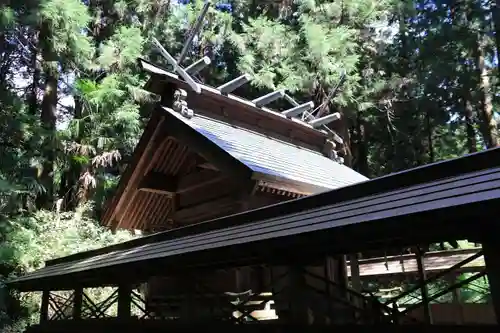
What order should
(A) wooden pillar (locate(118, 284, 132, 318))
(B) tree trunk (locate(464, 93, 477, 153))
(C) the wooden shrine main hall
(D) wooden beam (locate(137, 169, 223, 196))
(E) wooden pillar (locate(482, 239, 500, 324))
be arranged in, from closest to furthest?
(E) wooden pillar (locate(482, 239, 500, 324)) < (C) the wooden shrine main hall < (A) wooden pillar (locate(118, 284, 132, 318)) < (D) wooden beam (locate(137, 169, 223, 196)) < (B) tree trunk (locate(464, 93, 477, 153))

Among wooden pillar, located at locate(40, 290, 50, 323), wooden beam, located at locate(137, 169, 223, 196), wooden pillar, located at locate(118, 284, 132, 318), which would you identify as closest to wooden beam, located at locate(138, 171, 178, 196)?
wooden beam, located at locate(137, 169, 223, 196)

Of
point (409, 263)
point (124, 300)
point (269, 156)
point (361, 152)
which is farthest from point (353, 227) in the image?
point (361, 152)

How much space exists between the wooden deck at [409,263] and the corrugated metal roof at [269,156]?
223 centimetres

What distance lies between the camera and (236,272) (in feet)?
23.6

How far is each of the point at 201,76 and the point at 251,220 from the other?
14.9m

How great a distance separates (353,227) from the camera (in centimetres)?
305

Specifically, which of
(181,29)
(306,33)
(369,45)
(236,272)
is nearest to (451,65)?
(369,45)

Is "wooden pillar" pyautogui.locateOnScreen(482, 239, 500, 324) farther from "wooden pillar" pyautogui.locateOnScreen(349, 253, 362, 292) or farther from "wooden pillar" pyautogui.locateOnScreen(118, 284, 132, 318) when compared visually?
"wooden pillar" pyautogui.locateOnScreen(349, 253, 362, 292)

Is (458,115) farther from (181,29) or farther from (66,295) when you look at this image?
(66,295)

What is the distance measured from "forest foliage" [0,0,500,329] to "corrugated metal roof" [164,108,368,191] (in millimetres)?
5208

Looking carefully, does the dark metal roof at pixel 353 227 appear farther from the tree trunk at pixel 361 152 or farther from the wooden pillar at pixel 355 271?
the tree trunk at pixel 361 152

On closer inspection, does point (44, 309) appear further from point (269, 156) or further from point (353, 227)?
point (353, 227)

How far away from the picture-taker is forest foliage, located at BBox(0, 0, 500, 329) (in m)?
11.9

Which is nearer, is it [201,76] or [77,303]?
[77,303]
